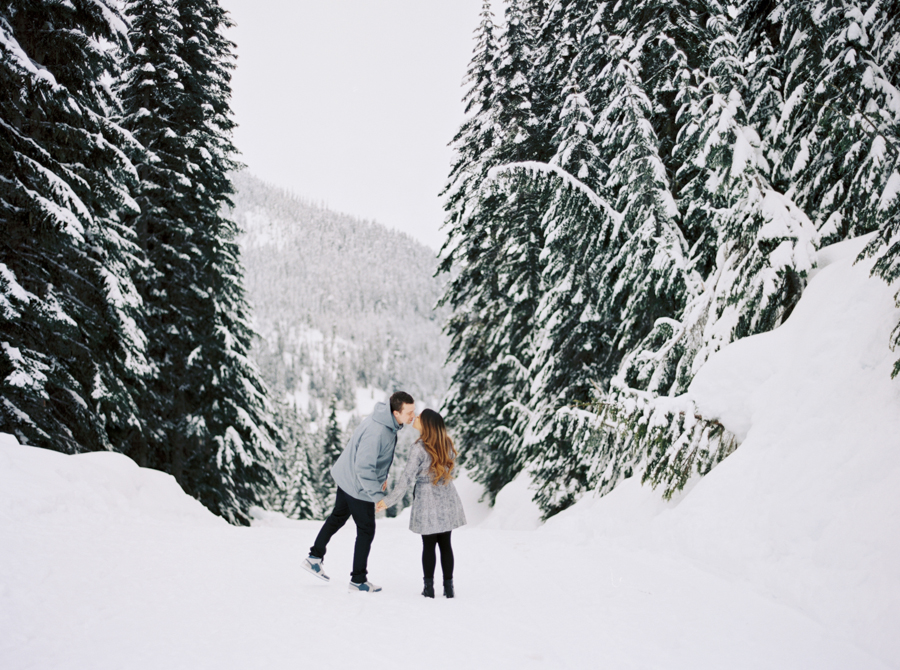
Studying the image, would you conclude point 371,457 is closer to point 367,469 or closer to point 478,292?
point 367,469

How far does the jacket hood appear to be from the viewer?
15.0ft

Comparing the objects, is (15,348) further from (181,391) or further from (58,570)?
(181,391)

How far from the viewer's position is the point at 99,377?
984 centimetres

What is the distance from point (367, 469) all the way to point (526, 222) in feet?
36.1

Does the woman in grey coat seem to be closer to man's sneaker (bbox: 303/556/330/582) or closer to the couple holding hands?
the couple holding hands

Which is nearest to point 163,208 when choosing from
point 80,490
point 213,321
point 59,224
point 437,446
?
point 213,321

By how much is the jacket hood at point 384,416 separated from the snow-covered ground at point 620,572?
1.47 meters

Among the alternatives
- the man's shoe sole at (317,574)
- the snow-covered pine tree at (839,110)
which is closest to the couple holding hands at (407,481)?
the man's shoe sole at (317,574)

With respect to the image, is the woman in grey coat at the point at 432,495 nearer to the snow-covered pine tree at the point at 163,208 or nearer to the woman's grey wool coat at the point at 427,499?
the woman's grey wool coat at the point at 427,499

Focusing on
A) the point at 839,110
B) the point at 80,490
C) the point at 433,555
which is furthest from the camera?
the point at 80,490

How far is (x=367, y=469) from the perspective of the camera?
4.57m

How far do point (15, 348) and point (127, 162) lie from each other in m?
3.98

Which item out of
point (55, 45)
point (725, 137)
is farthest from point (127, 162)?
point (725, 137)

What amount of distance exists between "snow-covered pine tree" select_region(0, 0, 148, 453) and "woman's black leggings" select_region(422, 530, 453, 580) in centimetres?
659
